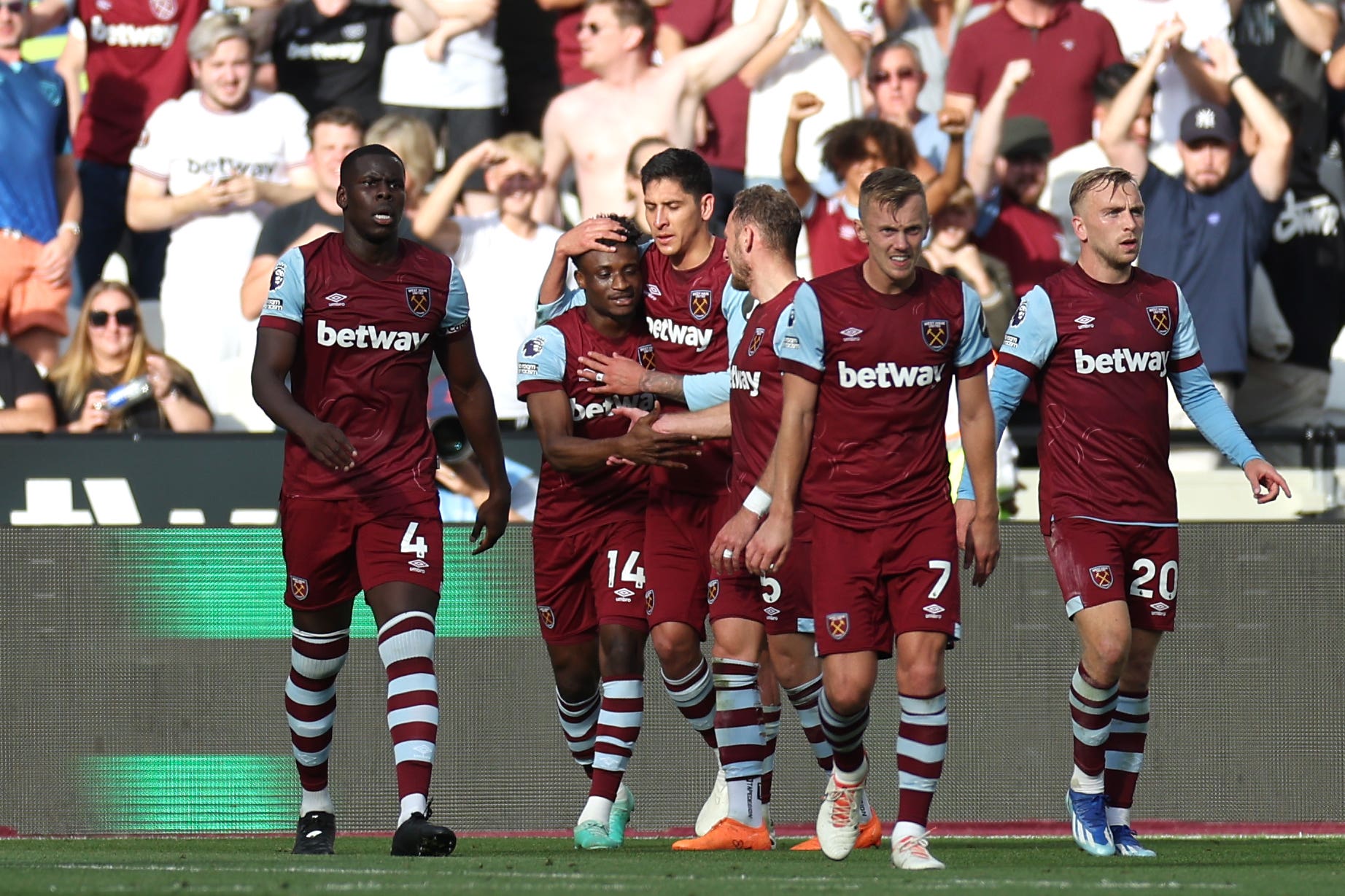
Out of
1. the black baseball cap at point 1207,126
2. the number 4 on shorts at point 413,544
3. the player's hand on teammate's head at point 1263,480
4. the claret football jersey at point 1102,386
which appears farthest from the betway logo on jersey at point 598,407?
the black baseball cap at point 1207,126

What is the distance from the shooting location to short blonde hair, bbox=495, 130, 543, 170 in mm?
11391

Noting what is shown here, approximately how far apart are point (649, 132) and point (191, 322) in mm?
2961

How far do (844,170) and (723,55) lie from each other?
4.10ft

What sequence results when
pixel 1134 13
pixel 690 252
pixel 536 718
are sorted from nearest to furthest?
pixel 690 252, pixel 536 718, pixel 1134 13

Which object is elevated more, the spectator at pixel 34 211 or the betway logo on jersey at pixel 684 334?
the spectator at pixel 34 211

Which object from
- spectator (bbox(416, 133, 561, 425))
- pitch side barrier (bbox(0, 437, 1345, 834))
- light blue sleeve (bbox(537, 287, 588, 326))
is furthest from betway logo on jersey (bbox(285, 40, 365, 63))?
light blue sleeve (bbox(537, 287, 588, 326))

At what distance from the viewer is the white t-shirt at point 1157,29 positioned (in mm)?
11641

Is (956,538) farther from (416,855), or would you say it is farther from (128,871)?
(128,871)

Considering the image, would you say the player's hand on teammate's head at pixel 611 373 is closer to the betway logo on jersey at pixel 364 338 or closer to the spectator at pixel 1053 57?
the betway logo on jersey at pixel 364 338

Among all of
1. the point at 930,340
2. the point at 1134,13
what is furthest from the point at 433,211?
the point at 930,340

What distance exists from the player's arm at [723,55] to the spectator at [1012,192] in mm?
1427

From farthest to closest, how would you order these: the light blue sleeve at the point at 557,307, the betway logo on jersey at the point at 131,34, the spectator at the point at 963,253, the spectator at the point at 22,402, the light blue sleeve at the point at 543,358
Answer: the betway logo on jersey at the point at 131,34
the spectator at the point at 963,253
the spectator at the point at 22,402
the light blue sleeve at the point at 557,307
the light blue sleeve at the point at 543,358

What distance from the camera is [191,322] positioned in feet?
37.0

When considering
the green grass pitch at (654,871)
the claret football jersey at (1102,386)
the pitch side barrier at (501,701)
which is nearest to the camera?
the green grass pitch at (654,871)
